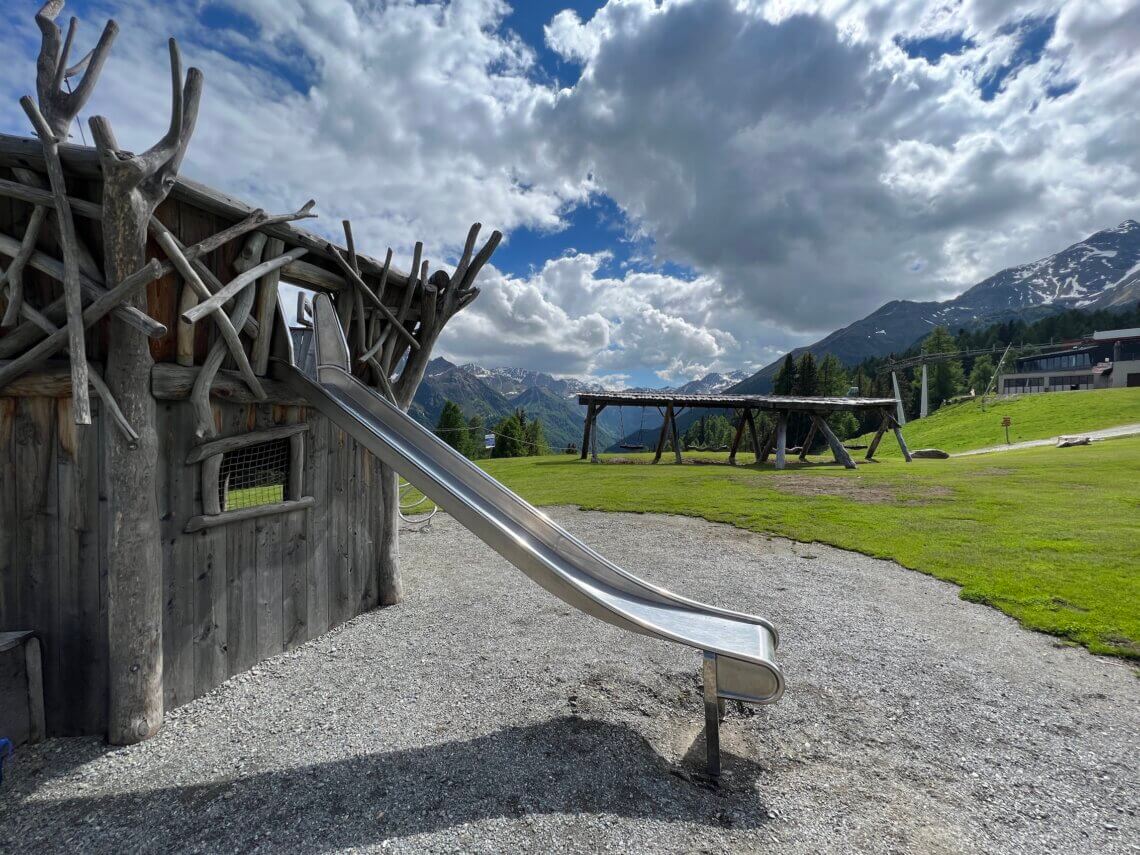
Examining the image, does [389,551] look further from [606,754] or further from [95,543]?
[606,754]

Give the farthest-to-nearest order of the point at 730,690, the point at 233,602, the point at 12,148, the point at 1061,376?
the point at 1061,376 < the point at 233,602 < the point at 730,690 < the point at 12,148

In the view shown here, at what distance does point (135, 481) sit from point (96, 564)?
0.81 metres

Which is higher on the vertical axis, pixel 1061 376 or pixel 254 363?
pixel 1061 376

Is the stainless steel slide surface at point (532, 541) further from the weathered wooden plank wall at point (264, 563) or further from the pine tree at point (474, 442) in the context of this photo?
the pine tree at point (474, 442)

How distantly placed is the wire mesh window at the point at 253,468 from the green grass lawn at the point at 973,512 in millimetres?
9065

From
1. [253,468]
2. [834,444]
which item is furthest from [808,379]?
[253,468]

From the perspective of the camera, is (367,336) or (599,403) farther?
(599,403)

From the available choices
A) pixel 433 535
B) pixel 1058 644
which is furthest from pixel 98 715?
pixel 1058 644

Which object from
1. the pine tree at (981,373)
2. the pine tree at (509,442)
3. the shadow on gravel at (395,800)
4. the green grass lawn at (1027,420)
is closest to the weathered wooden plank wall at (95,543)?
the shadow on gravel at (395,800)

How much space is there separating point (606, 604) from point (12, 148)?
544 centimetres

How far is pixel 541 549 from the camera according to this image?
14.8ft

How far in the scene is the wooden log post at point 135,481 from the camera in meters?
3.53

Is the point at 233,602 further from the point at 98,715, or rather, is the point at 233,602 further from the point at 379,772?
the point at 379,772

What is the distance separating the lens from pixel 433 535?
1093cm
